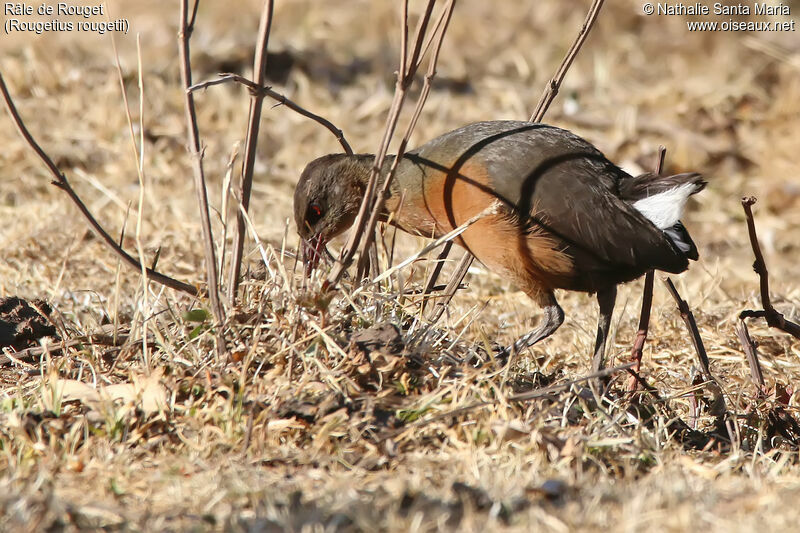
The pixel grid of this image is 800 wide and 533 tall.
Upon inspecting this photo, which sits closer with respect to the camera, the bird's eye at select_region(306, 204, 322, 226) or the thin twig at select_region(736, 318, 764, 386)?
the thin twig at select_region(736, 318, 764, 386)

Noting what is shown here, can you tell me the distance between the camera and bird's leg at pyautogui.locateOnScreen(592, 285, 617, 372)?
397 centimetres

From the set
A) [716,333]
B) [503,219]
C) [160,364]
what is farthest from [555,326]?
[160,364]

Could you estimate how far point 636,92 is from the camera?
28.3 ft

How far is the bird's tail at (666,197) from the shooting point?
12.8 ft

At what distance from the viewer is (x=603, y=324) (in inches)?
161

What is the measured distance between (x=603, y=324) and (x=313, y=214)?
4.47ft

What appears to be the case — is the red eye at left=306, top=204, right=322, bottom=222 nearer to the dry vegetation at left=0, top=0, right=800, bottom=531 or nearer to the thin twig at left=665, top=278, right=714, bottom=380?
the dry vegetation at left=0, top=0, right=800, bottom=531

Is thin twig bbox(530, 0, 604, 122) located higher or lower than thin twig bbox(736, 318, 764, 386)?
higher

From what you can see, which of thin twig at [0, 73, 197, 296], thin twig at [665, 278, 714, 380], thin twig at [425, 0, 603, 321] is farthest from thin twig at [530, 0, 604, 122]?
thin twig at [0, 73, 197, 296]

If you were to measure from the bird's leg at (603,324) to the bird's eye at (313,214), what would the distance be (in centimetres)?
128

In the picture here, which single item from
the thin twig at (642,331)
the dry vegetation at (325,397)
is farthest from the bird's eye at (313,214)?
the thin twig at (642,331)

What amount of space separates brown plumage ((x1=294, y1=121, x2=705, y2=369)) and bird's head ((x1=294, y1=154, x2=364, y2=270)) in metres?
0.26

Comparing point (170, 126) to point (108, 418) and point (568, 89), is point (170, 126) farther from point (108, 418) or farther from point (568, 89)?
point (108, 418)

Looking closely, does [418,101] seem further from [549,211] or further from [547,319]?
[547,319]
